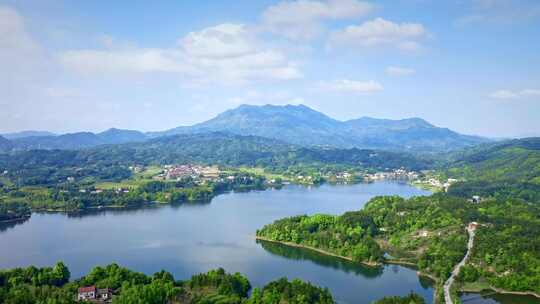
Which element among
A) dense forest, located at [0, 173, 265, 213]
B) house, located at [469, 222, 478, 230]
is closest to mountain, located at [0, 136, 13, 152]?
dense forest, located at [0, 173, 265, 213]

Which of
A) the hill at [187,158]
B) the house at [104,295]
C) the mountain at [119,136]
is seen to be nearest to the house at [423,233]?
the house at [104,295]

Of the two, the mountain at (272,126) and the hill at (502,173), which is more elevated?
the mountain at (272,126)

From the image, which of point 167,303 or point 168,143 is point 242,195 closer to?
point 167,303

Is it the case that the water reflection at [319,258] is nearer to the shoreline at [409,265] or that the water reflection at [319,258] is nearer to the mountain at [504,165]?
the shoreline at [409,265]

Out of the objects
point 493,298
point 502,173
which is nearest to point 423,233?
point 493,298

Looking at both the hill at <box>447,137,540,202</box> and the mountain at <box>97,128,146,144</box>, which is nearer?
the hill at <box>447,137,540,202</box>

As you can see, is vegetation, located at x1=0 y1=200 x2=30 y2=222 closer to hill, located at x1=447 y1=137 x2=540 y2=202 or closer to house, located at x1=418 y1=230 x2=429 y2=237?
house, located at x1=418 y1=230 x2=429 y2=237

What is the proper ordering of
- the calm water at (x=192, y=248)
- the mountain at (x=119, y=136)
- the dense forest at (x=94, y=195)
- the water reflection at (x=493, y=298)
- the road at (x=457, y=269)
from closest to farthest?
1. the road at (x=457, y=269)
2. the water reflection at (x=493, y=298)
3. the calm water at (x=192, y=248)
4. the dense forest at (x=94, y=195)
5. the mountain at (x=119, y=136)
